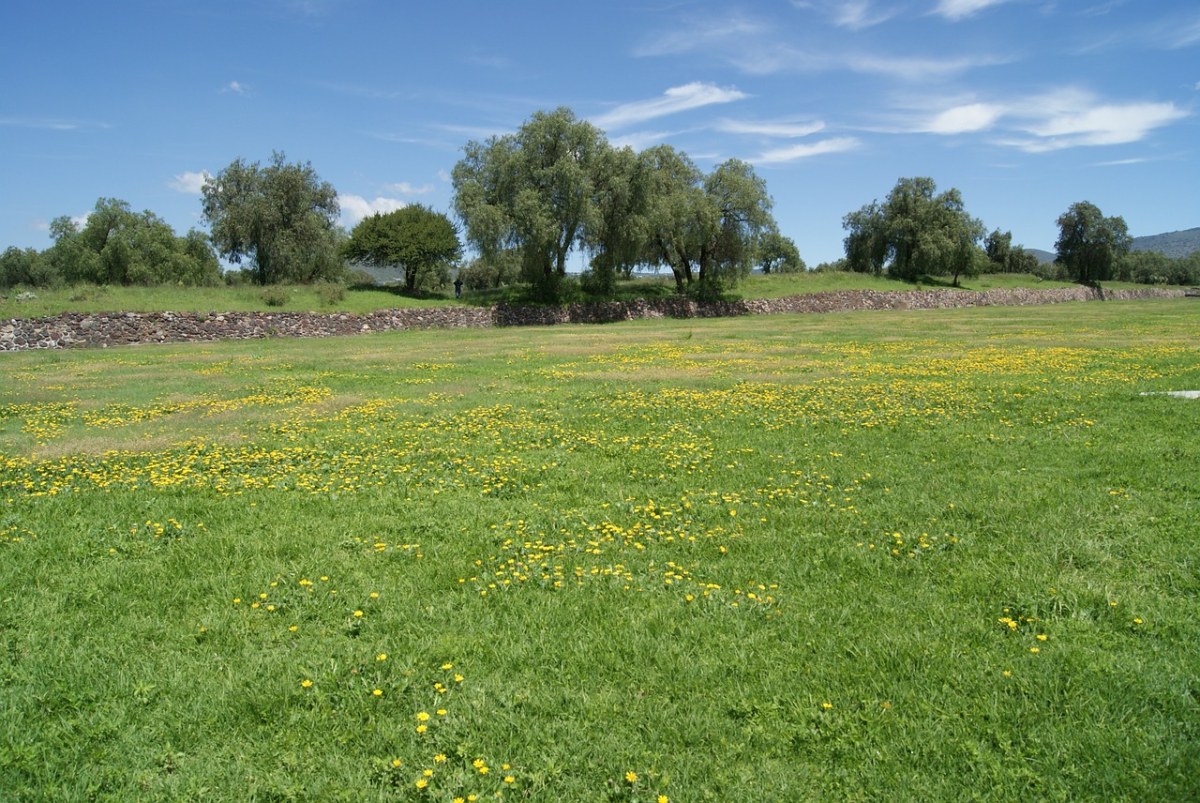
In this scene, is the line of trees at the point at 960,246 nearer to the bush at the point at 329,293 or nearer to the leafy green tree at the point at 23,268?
the bush at the point at 329,293

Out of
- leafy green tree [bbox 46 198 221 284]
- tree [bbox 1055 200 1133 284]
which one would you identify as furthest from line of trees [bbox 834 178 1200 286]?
leafy green tree [bbox 46 198 221 284]

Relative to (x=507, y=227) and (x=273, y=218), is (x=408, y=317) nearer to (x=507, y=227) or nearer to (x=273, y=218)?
(x=507, y=227)

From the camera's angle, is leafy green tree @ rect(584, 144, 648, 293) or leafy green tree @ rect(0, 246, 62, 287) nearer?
leafy green tree @ rect(584, 144, 648, 293)

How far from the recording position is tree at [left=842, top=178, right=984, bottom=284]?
7712 cm

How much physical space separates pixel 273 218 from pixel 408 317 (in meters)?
18.1

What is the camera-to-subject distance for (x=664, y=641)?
4836mm

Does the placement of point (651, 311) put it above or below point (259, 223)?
below

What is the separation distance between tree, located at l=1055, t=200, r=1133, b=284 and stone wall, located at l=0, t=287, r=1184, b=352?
26467mm

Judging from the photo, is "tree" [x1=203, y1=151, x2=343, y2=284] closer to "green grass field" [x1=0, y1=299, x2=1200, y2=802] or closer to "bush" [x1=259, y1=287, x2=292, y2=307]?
"bush" [x1=259, y1=287, x2=292, y2=307]

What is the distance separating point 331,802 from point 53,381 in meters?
21.7

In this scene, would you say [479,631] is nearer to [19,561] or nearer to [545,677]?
[545,677]

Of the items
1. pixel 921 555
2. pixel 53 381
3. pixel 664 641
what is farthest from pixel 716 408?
pixel 53 381

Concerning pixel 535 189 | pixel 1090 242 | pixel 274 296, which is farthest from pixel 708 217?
pixel 1090 242

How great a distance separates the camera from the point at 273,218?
2160 inches
